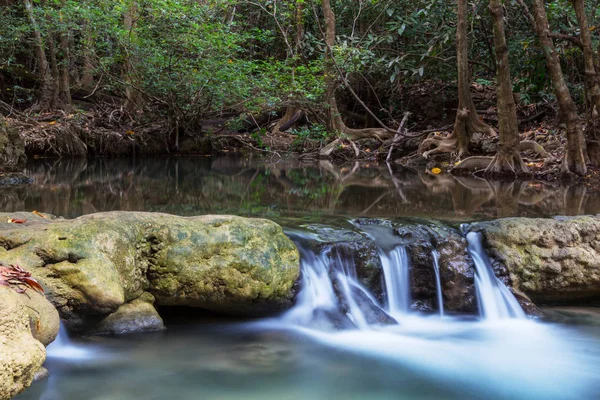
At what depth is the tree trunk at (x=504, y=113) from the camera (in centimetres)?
1074

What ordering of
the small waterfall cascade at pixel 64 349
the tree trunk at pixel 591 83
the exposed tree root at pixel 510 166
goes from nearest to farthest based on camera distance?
the small waterfall cascade at pixel 64 349 → the tree trunk at pixel 591 83 → the exposed tree root at pixel 510 166

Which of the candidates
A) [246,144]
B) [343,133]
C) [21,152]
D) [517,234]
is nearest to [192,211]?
[517,234]

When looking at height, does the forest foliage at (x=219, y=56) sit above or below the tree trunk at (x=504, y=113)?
above

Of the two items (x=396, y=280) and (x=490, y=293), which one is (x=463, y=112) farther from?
(x=396, y=280)

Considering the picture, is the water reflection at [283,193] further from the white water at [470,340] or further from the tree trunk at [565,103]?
the white water at [470,340]

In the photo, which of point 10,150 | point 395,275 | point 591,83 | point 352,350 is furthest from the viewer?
point 10,150

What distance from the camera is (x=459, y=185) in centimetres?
1077

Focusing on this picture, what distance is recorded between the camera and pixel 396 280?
548 cm

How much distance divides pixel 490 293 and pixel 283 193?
4.56 metres

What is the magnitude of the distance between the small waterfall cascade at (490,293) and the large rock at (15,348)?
3.95 metres

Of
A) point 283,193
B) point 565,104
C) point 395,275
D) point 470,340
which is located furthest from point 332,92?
point 470,340

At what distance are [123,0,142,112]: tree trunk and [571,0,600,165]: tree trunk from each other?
978 centimetres

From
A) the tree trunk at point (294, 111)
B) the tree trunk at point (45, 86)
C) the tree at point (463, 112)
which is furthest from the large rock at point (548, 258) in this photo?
the tree trunk at point (294, 111)

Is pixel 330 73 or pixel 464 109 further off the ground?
pixel 330 73
